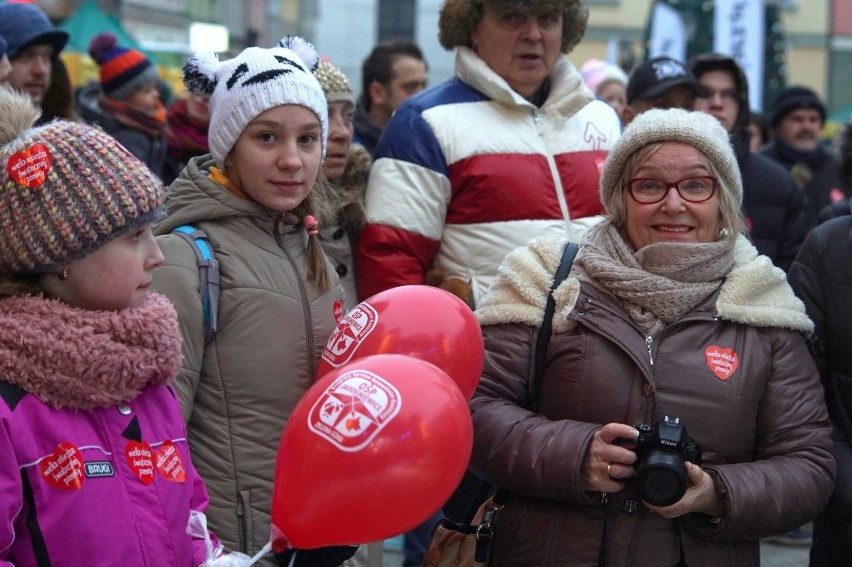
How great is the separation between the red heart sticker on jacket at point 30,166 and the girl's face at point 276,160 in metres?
0.87

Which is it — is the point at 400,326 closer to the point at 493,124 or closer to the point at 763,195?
the point at 493,124

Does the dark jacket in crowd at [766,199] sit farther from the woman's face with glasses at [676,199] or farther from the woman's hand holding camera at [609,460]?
the woman's hand holding camera at [609,460]

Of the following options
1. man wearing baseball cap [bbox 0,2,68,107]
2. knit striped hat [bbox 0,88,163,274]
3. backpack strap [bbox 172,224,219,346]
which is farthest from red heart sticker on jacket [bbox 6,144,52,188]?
man wearing baseball cap [bbox 0,2,68,107]

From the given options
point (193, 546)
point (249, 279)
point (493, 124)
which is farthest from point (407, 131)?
point (193, 546)

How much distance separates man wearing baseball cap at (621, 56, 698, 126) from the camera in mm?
5484

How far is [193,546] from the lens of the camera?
2.57m

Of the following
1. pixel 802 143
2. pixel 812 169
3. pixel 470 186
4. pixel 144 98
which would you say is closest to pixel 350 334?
pixel 470 186

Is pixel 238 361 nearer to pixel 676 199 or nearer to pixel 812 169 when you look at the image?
pixel 676 199

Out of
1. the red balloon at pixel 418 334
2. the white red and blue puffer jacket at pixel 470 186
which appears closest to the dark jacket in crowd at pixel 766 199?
the white red and blue puffer jacket at pixel 470 186

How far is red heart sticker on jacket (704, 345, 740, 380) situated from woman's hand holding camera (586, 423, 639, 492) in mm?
300

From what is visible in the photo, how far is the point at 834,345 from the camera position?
3.27 metres

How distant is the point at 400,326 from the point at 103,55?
4515mm

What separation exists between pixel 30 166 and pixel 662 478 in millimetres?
1597

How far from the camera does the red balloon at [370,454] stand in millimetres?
2252
